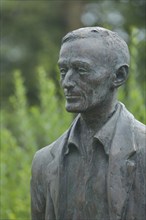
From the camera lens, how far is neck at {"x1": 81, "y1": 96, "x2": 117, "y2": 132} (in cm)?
464

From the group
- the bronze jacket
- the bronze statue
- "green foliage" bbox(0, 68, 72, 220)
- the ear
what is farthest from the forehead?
"green foliage" bbox(0, 68, 72, 220)

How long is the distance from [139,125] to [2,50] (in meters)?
16.9

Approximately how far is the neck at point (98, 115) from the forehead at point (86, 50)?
10.4 inches

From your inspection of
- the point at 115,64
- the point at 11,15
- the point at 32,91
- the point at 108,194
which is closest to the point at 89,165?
the point at 108,194

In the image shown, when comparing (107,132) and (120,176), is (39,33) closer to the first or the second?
(107,132)

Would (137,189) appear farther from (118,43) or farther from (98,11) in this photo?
(98,11)

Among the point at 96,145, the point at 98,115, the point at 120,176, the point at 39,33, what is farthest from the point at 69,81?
the point at 39,33

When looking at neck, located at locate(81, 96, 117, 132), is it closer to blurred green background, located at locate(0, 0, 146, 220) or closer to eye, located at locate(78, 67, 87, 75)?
eye, located at locate(78, 67, 87, 75)

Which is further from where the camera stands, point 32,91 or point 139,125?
point 32,91

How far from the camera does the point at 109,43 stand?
178 inches

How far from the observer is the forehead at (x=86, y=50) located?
4.51m

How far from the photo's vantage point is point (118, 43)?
4547 millimetres

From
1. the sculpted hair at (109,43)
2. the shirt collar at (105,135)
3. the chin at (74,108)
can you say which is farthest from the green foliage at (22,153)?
the sculpted hair at (109,43)

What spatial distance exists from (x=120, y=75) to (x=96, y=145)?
14.5 inches
